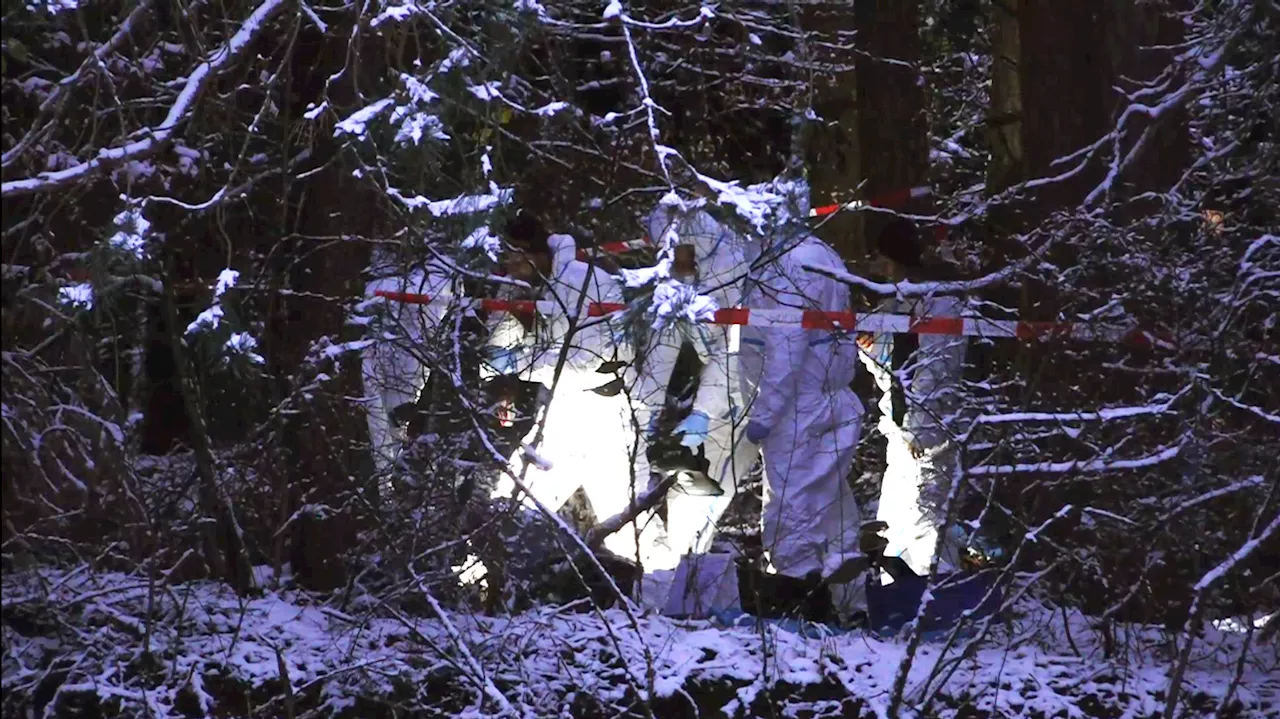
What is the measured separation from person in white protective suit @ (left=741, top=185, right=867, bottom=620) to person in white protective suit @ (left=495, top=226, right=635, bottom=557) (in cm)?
57

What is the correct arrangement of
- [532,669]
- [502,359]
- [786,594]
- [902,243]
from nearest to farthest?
[532,669], [502,359], [786,594], [902,243]

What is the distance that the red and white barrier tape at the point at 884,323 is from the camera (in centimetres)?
569

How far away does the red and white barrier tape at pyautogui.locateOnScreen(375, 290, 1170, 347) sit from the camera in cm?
569

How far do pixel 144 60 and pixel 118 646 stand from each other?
2.04 metres

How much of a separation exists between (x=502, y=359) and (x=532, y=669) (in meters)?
1.14

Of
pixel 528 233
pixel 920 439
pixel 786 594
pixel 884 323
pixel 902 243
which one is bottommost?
pixel 786 594

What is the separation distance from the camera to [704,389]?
6078 millimetres

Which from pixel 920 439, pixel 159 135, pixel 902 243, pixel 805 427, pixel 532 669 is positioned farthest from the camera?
pixel 902 243

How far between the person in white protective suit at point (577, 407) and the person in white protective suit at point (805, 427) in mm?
568

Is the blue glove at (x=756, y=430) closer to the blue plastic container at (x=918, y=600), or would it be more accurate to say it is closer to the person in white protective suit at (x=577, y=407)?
the person in white protective suit at (x=577, y=407)

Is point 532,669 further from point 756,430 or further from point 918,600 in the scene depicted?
point 918,600

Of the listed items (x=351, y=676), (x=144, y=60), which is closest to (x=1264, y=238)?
(x=351, y=676)

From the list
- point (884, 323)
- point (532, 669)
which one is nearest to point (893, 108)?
point (884, 323)

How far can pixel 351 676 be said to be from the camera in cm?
525
